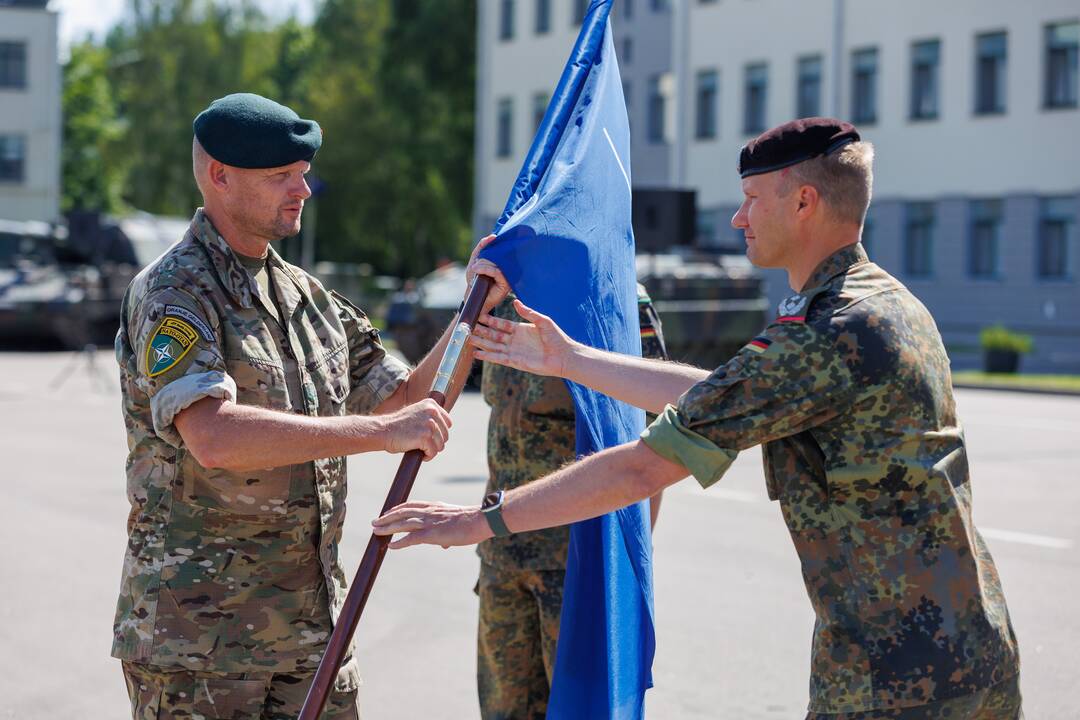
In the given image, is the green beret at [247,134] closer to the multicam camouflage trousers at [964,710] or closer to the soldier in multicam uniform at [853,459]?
the soldier in multicam uniform at [853,459]

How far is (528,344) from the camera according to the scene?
138 inches

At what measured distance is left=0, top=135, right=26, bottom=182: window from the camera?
5844cm

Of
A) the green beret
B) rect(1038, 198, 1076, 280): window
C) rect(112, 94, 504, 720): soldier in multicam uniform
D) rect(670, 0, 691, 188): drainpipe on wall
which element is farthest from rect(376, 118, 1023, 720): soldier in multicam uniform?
rect(670, 0, 691, 188): drainpipe on wall

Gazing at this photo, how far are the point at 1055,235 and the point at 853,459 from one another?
3185cm

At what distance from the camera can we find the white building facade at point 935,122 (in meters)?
32.3

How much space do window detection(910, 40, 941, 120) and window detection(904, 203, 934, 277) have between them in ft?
7.40

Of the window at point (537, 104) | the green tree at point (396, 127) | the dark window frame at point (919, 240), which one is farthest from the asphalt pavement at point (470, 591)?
the green tree at point (396, 127)

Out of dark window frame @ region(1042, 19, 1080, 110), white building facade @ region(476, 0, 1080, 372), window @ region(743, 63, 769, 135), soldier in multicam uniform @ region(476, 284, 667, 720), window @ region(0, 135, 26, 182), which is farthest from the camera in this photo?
window @ region(0, 135, 26, 182)

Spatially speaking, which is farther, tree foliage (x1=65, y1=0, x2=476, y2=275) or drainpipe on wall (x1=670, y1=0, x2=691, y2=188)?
tree foliage (x1=65, y1=0, x2=476, y2=275)

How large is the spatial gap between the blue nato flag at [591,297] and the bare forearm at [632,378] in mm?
312

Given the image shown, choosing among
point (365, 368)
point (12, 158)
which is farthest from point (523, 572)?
point (12, 158)

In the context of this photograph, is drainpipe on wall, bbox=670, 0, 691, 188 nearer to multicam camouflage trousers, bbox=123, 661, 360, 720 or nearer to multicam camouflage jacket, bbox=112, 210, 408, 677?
multicam camouflage jacket, bbox=112, 210, 408, 677

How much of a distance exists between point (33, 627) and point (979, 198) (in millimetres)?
30410

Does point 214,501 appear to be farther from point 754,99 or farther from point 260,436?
point 754,99
